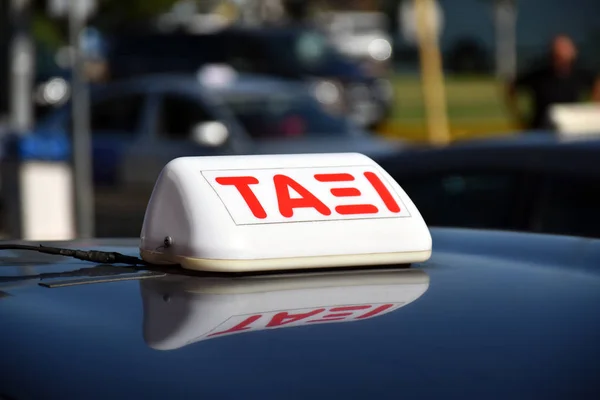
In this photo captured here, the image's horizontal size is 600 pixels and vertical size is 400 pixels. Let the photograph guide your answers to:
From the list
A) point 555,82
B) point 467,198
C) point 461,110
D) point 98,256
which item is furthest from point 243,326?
point 461,110

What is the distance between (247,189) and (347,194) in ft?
0.50

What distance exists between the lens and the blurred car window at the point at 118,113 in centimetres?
1243

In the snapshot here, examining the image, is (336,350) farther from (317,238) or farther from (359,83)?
(359,83)

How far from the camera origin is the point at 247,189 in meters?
2.08

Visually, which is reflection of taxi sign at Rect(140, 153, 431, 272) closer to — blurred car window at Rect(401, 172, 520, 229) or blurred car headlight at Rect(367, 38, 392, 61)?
blurred car window at Rect(401, 172, 520, 229)

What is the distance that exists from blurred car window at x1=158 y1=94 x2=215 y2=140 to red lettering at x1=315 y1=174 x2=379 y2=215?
9.82 metres

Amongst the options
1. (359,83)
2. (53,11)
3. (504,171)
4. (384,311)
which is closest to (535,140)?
(504,171)

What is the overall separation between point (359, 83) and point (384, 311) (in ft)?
58.7

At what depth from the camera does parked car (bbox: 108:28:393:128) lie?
1927 cm

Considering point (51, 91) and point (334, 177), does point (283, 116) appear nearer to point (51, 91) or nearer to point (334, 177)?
point (334, 177)

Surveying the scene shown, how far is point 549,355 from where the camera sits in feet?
5.30

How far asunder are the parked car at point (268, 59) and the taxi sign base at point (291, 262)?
16.6 meters

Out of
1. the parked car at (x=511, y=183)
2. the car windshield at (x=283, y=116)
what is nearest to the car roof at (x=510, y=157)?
the parked car at (x=511, y=183)

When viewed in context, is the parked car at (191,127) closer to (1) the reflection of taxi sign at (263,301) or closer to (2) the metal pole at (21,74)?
(2) the metal pole at (21,74)
